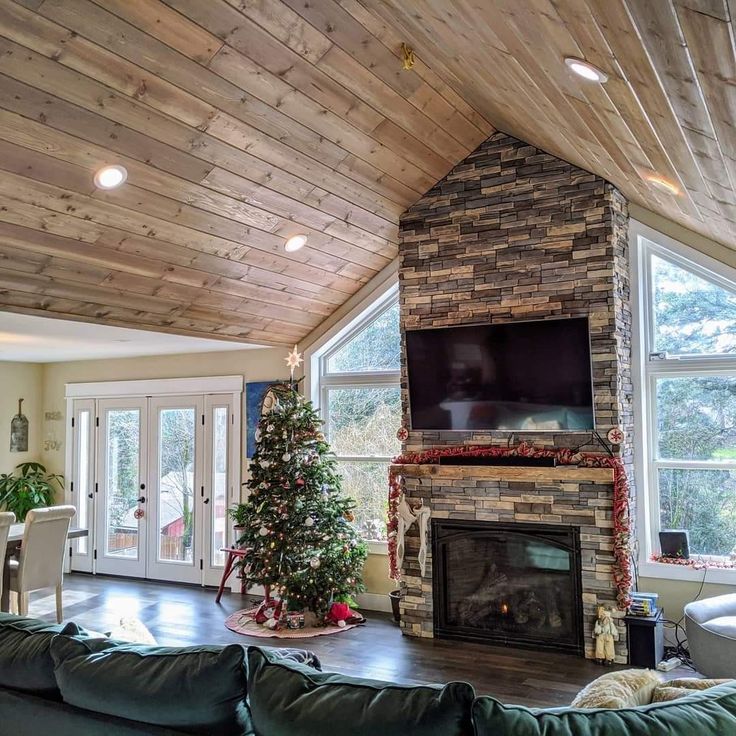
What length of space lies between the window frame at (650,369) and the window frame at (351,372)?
209 centimetres

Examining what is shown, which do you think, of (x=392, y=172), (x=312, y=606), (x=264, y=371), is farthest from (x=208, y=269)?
(x=312, y=606)

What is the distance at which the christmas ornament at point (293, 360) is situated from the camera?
22.2 feet

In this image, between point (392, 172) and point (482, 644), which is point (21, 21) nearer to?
point (392, 172)

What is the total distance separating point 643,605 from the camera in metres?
4.91

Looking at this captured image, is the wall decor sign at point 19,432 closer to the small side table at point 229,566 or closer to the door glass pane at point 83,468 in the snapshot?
the door glass pane at point 83,468

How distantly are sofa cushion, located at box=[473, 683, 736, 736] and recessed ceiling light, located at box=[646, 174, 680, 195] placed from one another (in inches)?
121

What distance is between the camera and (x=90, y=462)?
8.45 m

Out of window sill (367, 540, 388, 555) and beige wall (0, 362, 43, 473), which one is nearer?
window sill (367, 540, 388, 555)

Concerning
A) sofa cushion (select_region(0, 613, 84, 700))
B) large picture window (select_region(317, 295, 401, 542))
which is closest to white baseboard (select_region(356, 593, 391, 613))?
large picture window (select_region(317, 295, 401, 542))

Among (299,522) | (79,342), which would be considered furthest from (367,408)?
(79,342)

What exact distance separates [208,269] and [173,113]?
5.00 feet

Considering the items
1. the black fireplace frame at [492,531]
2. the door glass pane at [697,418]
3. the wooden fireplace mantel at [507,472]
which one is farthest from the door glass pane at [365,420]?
the door glass pane at [697,418]

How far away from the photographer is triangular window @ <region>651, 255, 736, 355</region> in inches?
209

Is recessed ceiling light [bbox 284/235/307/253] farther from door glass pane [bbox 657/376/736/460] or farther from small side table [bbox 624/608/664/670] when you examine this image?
small side table [bbox 624/608/664/670]
